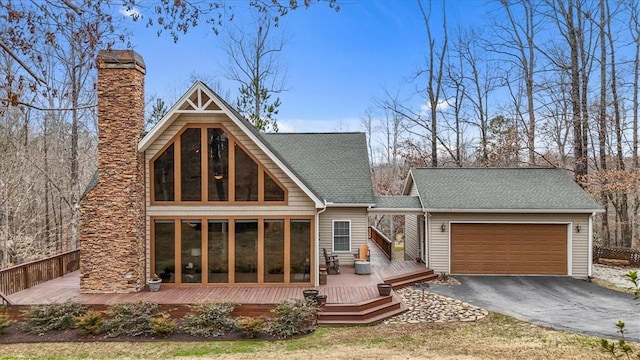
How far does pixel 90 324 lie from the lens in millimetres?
8922

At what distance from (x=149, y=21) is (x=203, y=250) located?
286 inches

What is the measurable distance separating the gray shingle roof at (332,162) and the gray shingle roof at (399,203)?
551 millimetres

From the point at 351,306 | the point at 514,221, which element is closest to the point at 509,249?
the point at 514,221

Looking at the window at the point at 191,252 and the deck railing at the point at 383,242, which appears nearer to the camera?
the window at the point at 191,252

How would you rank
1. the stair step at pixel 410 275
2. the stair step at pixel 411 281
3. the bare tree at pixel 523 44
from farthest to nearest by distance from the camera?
the bare tree at pixel 523 44 < the stair step at pixel 410 275 < the stair step at pixel 411 281

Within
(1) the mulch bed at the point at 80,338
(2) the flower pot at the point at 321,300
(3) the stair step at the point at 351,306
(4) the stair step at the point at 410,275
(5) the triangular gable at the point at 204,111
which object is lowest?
(1) the mulch bed at the point at 80,338

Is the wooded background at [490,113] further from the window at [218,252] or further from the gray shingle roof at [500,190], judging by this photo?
the window at [218,252]

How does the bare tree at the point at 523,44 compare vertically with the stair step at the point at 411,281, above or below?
above

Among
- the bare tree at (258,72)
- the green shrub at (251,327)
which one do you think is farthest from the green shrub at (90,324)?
the bare tree at (258,72)

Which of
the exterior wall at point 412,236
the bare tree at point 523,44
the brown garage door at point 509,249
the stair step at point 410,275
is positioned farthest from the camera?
the bare tree at point 523,44

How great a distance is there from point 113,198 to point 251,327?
18.1ft

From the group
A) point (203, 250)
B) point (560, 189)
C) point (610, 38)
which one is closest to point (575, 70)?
point (610, 38)

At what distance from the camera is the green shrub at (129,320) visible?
8950mm

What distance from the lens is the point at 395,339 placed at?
8.64 metres
